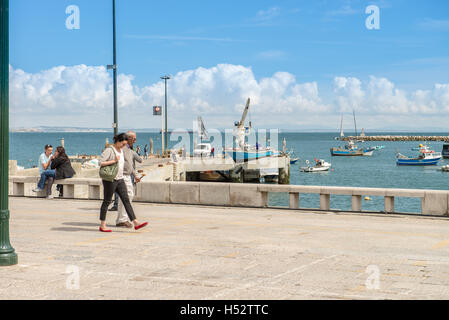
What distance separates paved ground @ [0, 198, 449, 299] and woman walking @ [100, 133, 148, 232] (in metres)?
0.33

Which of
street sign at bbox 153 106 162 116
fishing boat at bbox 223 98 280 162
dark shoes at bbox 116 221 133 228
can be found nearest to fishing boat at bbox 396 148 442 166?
fishing boat at bbox 223 98 280 162

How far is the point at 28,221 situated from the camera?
1241cm

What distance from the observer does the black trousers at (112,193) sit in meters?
10.9

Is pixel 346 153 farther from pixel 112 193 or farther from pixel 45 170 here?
pixel 112 193

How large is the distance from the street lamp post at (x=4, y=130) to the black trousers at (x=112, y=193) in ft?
10.6

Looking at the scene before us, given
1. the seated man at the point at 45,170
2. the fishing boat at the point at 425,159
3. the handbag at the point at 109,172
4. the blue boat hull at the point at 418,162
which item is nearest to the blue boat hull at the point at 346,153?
the blue boat hull at the point at 418,162

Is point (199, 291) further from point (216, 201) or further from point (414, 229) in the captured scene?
point (216, 201)

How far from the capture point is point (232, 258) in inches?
328

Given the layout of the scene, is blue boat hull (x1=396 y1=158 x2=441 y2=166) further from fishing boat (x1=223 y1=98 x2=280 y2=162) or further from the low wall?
the low wall

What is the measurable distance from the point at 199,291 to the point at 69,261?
2454 mm

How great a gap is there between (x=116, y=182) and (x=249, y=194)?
501cm

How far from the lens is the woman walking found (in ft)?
35.6

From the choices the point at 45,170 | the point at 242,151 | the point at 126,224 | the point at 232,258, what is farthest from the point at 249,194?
the point at 242,151

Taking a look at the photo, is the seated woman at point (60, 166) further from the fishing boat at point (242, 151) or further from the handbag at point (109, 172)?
the fishing boat at point (242, 151)
